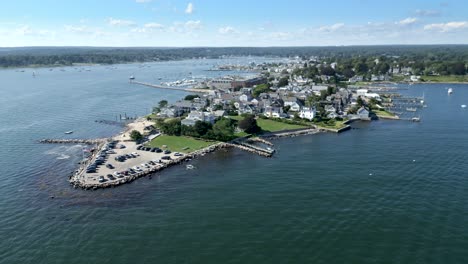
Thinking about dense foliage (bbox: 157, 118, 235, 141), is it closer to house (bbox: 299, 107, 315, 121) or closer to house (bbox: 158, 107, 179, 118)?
house (bbox: 158, 107, 179, 118)

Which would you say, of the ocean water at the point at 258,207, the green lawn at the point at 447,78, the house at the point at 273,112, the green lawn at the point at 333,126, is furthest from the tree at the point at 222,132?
the green lawn at the point at 447,78

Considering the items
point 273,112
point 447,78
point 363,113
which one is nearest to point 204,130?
point 273,112

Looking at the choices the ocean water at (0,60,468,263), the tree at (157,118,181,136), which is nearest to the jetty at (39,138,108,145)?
the ocean water at (0,60,468,263)

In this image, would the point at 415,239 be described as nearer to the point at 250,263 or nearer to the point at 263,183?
the point at 250,263

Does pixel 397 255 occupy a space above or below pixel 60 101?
below

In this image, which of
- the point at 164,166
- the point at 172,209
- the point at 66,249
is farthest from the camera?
the point at 164,166

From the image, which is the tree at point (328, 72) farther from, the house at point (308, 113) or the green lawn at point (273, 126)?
the green lawn at point (273, 126)

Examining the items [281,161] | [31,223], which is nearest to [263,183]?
[281,161]
